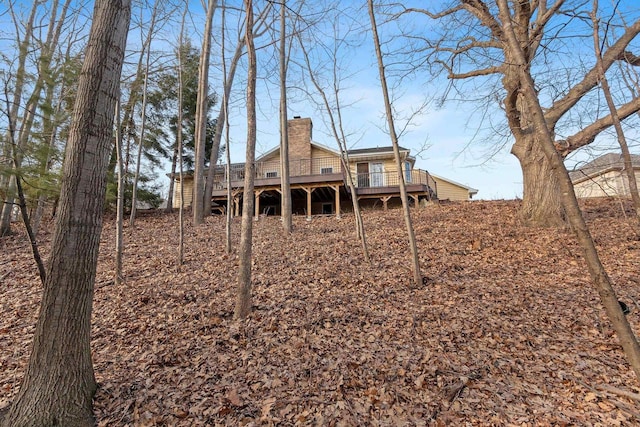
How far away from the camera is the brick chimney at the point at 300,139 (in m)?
17.7

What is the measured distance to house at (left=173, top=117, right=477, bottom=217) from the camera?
49.2 feet

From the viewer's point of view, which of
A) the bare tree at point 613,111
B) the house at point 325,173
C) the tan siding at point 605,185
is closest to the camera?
the tan siding at point 605,185

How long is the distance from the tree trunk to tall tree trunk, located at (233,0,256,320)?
715cm

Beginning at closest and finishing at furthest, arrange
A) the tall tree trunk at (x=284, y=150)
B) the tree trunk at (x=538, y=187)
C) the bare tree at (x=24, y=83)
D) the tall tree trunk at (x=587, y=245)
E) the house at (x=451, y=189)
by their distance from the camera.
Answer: the tall tree trunk at (x=587, y=245), the bare tree at (x=24, y=83), the tree trunk at (x=538, y=187), the tall tree trunk at (x=284, y=150), the house at (x=451, y=189)

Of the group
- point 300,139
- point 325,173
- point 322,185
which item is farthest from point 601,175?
point 300,139

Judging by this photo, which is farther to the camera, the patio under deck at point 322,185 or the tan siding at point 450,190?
the tan siding at point 450,190

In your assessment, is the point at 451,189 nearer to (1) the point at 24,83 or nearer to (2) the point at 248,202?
(2) the point at 248,202

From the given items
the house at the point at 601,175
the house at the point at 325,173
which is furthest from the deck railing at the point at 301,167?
the house at the point at 601,175

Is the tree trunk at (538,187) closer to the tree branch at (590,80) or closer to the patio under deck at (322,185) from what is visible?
the tree branch at (590,80)

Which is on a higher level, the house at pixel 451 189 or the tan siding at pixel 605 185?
the house at pixel 451 189

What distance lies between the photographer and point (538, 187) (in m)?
7.99

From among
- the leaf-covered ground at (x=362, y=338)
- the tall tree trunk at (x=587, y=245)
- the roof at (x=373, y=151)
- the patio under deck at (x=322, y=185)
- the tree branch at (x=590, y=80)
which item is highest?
the roof at (x=373, y=151)

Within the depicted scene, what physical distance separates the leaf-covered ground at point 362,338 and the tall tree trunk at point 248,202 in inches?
12.1

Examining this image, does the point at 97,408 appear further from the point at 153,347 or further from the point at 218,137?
the point at 218,137
